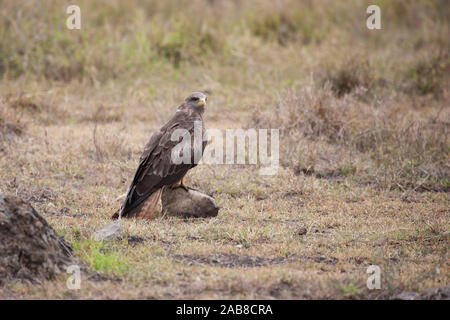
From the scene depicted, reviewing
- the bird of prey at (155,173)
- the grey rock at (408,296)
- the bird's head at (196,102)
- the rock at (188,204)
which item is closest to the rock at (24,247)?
the bird of prey at (155,173)

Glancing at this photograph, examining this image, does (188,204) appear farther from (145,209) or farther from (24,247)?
(24,247)

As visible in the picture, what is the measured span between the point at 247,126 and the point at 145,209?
125 inches

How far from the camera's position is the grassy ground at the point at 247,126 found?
16.7 feet

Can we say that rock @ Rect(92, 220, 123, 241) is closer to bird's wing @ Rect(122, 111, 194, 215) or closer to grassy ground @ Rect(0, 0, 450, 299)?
grassy ground @ Rect(0, 0, 450, 299)

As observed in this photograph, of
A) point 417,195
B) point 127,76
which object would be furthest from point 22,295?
point 127,76

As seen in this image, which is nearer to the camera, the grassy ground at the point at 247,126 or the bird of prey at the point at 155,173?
the grassy ground at the point at 247,126

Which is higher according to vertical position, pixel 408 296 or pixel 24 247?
pixel 24 247

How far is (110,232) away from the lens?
219 inches

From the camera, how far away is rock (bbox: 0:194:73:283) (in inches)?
182

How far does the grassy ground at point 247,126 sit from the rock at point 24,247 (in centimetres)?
15

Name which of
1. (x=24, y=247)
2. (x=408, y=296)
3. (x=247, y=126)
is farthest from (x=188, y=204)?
(x=247, y=126)

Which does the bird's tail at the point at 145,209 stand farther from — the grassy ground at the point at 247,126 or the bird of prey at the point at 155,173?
the grassy ground at the point at 247,126

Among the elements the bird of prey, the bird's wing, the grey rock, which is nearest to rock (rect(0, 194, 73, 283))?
the bird of prey
